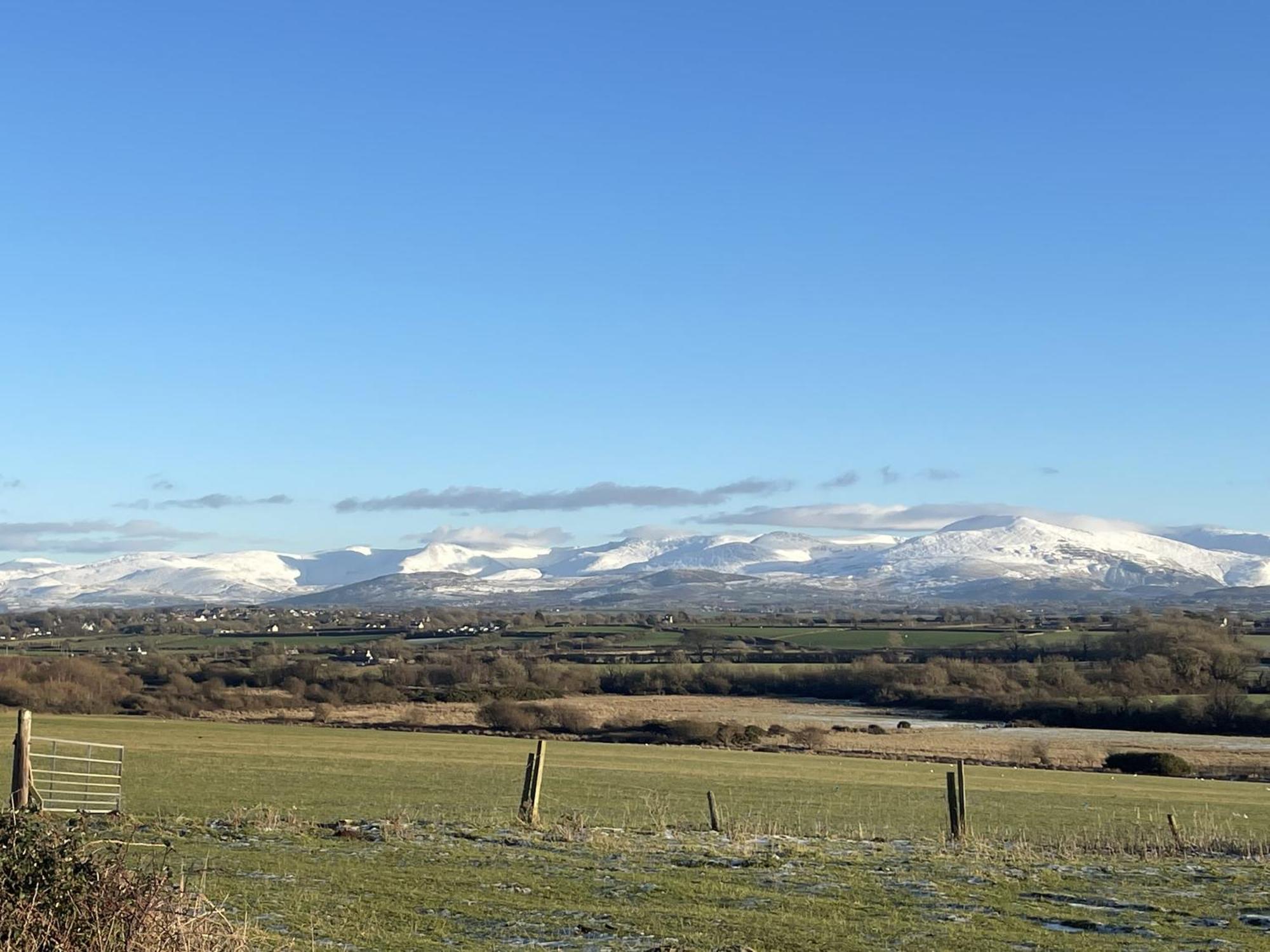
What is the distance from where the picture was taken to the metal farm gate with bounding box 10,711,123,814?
63.0 feet

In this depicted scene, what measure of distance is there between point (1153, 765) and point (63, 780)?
51.3 metres

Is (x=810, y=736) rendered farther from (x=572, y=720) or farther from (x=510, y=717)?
(x=510, y=717)

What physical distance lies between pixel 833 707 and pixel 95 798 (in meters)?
86.2

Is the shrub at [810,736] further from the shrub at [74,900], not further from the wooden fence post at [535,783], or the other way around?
the shrub at [74,900]

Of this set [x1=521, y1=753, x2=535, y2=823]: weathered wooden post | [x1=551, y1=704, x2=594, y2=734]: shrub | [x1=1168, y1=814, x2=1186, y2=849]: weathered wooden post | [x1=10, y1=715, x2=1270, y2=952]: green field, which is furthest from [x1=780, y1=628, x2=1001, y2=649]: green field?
[x1=521, y1=753, x2=535, y2=823]: weathered wooden post

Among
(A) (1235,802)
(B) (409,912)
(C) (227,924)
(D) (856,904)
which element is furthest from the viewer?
(A) (1235,802)

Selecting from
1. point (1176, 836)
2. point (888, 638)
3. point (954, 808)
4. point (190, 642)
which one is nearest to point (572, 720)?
point (954, 808)

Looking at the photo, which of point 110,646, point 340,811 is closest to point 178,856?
point 340,811

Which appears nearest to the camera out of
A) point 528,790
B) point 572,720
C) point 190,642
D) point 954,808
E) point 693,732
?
point 528,790

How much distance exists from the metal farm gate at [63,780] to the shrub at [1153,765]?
4605 centimetres

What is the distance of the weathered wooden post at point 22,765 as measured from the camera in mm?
18984

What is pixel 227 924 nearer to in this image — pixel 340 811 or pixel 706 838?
pixel 706 838

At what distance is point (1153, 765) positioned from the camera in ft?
213

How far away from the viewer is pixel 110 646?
509 ft
